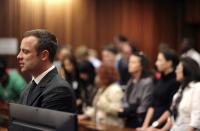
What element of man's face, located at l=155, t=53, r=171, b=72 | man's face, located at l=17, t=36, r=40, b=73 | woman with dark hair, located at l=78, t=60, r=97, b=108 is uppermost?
man's face, located at l=17, t=36, r=40, b=73

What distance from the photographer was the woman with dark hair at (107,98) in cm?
494

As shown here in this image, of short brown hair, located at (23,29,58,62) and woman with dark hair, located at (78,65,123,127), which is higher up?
short brown hair, located at (23,29,58,62)

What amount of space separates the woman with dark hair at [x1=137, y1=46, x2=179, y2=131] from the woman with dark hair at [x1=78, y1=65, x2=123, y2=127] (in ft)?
1.16

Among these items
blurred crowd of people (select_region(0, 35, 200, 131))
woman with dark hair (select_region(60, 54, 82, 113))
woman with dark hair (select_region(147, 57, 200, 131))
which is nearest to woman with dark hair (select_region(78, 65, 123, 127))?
blurred crowd of people (select_region(0, 35, 200, 131))

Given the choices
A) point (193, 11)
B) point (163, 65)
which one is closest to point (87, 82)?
point (163, 65)

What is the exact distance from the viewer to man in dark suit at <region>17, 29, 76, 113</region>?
219cm

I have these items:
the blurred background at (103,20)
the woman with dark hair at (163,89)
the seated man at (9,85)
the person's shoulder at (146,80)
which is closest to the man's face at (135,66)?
the person's shoulder at (146,80)

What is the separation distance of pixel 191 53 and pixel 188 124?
3.02 m

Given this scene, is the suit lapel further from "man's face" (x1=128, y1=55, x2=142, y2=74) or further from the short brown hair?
"man's face" (x1=128, y1=55, x2=142, y2=74)

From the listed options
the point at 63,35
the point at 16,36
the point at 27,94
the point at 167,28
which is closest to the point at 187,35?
the point at 167,28

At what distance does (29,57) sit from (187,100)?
7.22 feet

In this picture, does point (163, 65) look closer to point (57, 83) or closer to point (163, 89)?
point (163, 89)

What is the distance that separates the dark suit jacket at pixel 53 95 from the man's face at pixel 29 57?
0.09 metres

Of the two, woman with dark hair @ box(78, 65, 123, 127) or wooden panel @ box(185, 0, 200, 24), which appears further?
wooden panel @ box(185, 0, 200, 24)
